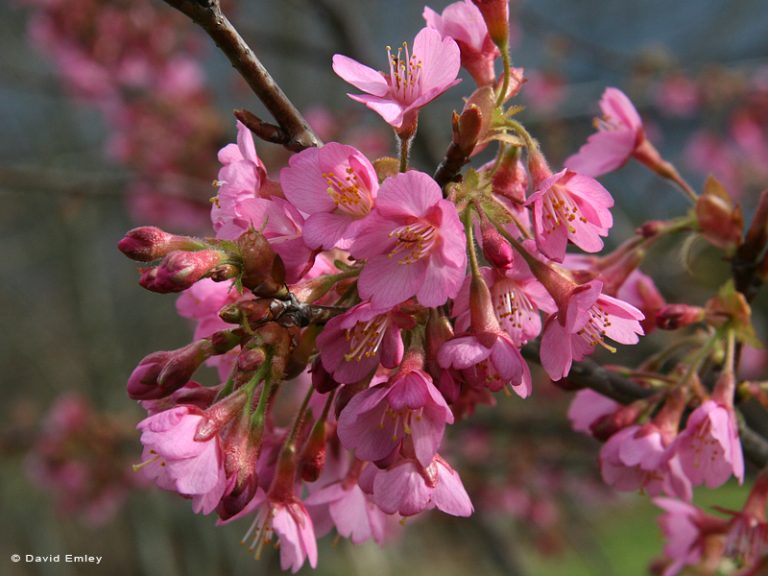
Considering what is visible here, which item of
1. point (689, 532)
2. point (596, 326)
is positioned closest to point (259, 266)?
point (596, 326)

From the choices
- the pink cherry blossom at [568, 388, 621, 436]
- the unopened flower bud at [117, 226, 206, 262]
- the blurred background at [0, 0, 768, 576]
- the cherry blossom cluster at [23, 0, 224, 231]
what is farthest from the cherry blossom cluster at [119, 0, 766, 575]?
the cherry blossom cluster at [23, 0, 224, 231]

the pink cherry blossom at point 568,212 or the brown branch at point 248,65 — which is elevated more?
the brown branch at point 248,65

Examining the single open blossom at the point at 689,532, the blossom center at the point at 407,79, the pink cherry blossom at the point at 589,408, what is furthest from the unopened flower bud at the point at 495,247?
the single open blossom at the point at 689,532

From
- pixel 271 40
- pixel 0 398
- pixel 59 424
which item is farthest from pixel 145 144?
pixel 0 398

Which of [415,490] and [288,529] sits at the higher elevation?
[415,490]

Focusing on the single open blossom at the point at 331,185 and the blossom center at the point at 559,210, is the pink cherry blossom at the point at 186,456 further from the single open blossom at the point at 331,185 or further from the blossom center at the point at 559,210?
the blossom center at the point at 559,210

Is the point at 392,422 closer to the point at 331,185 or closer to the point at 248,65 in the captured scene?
the point at 331,185
